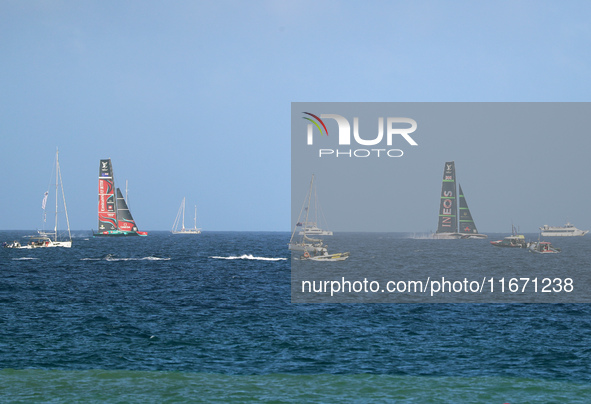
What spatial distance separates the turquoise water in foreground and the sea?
9cm

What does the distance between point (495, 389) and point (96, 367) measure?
2010cm

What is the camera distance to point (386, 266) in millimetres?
112812

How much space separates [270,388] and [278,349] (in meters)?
9.97

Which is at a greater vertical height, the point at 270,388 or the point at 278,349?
the point at 270,388

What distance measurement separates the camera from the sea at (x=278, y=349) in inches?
1058

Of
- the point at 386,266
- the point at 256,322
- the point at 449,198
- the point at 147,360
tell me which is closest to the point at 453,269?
the point at 386,266

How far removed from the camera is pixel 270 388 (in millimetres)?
27547

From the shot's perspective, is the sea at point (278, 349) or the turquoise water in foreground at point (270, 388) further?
the sea at point (278, 349)

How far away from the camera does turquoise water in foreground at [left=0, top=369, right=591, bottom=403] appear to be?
25.6 meters

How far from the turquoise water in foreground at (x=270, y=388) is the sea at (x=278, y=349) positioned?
9cm

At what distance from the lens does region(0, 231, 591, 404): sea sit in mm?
26875

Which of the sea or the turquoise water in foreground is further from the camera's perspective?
the sea

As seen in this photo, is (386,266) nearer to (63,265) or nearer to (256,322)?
(63,265)

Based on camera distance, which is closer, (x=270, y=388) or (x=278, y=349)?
(x=270, y=388)
